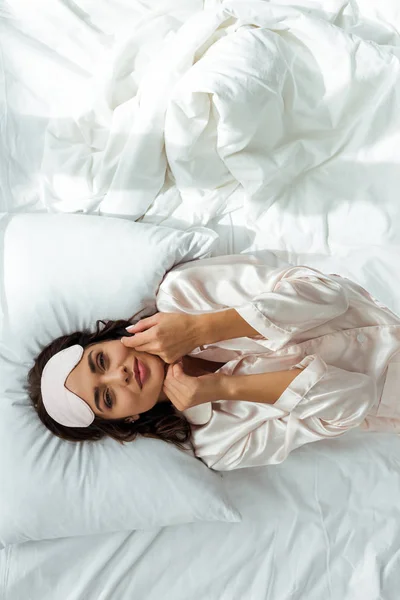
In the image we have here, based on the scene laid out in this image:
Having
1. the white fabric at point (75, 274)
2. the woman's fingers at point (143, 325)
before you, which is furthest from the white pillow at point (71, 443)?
the woman's fingers at point (143, 325)

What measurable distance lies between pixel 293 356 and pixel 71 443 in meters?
0.53

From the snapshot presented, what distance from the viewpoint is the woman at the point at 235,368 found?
1192 mm

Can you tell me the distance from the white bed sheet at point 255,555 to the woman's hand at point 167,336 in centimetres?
40


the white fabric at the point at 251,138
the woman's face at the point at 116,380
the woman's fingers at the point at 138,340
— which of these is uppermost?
the white fabric at the point at 251,138

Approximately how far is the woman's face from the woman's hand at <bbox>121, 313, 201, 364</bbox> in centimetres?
3

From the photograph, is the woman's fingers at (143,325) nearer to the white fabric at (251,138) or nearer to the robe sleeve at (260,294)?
the robe sleeve at (260,294)

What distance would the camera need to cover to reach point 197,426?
1343 mm

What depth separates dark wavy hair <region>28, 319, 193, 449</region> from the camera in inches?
50.3

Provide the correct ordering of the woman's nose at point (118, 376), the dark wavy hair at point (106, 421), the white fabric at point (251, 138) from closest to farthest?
the woman's nose at point (118, 376) → the dark wavy hair at point (106, 421) → the white fabric at point (251, 138)

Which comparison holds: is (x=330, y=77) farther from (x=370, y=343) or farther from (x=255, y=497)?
(x=255, y=497)

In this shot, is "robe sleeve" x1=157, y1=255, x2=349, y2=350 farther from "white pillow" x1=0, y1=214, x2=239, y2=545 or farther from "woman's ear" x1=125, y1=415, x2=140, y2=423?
"woman's ear" x1=125, y1=415, x2=140, y2=423

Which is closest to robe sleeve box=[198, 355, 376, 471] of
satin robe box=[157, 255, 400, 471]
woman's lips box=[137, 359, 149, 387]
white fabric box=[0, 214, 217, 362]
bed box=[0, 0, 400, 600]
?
satin robe box=[157, 255, 400, 471]

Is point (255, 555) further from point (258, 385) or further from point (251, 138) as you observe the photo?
point (251, 138)

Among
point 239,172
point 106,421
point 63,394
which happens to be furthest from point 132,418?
point 239,172
